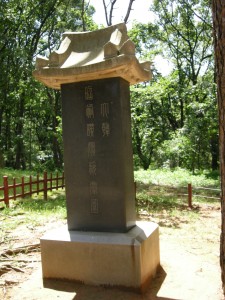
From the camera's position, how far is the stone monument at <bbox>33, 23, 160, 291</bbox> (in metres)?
4.57

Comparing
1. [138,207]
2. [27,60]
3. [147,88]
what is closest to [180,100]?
[147,88]

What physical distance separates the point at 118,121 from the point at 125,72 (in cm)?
73

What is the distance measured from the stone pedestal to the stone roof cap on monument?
237 cm

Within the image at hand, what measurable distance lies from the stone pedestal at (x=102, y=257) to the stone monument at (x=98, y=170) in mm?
14

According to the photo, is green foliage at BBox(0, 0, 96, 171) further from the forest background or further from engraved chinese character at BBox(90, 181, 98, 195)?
engraved chinese character at BBox(90, 181, 98, 195)

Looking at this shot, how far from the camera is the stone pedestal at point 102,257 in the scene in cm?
450

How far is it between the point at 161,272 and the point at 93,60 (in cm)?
348

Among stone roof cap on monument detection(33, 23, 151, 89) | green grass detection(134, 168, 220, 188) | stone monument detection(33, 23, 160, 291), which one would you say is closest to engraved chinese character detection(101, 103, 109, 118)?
stone monument detection(33, 23, 160, 291)

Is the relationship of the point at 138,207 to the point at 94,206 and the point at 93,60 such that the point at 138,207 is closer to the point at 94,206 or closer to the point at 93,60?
the point at 94,206

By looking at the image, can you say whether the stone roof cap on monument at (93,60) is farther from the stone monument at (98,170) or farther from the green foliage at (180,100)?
the green foliage at (180,100)

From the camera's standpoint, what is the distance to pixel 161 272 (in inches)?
203

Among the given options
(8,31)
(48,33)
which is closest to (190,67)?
(48,33)

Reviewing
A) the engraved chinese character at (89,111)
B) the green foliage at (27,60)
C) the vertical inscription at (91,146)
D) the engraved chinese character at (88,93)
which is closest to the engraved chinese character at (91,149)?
the vertical inscription at (91,146)

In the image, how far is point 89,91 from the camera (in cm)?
495
